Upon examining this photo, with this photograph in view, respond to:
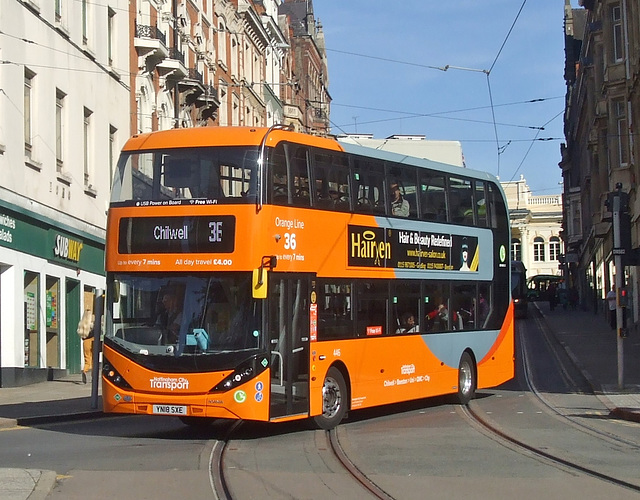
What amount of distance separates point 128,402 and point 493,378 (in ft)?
30.4

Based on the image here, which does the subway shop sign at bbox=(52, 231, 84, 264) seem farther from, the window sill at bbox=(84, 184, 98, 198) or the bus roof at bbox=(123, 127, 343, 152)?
the bus roof at bbox=(123, 127, 343, 152)

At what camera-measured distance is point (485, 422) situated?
17.0 meters

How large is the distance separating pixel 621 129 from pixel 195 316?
3107 cm

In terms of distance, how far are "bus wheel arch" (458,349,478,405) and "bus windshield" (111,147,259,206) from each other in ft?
24.2

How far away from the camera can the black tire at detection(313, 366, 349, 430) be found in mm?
15719

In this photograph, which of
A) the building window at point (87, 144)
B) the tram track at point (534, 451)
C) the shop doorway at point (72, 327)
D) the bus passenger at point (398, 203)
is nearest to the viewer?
the tram track at point (534, 451)

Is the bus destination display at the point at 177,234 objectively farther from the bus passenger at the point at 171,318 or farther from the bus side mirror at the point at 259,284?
the bus passenger at the point at 171,318

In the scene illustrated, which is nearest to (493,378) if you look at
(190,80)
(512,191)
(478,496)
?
(478,496)

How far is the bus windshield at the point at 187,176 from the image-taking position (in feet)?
47.5

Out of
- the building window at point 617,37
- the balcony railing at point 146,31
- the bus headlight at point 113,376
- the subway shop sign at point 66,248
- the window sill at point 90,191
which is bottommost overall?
the bus headlight at point 113,376

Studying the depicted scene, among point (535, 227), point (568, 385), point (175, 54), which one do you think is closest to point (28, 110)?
point (175, 54)

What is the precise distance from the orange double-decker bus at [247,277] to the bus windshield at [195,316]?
14 mm

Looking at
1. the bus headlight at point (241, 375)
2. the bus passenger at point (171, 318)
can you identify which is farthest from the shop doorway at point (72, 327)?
the bus headlight at point (241, 375)

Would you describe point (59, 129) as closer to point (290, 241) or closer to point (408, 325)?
point (408, 325)
